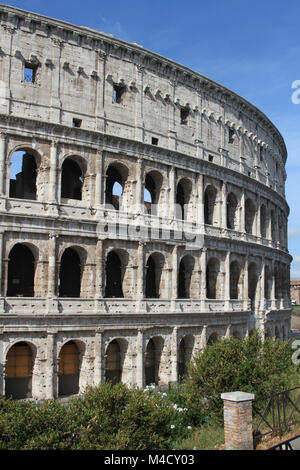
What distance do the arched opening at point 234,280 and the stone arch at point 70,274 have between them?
11.2 metres

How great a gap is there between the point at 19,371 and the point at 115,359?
197 inches

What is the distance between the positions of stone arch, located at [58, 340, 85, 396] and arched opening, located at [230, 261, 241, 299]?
12.2 meters

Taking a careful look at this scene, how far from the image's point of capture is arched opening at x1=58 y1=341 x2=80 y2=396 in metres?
22.8

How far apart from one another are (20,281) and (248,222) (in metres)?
17.1

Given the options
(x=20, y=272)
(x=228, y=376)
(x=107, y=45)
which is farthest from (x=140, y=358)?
(x=107, y=45)

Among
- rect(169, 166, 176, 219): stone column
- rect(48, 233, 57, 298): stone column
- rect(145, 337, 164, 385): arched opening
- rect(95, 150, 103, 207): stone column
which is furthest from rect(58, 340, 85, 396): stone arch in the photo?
rect(169, 166, 176, 219): stone column

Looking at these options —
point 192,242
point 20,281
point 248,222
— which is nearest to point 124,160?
→ point 192,242

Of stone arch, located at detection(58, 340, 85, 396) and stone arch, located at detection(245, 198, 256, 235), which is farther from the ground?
stone arch, located at detection(245, 198, 256, 235)

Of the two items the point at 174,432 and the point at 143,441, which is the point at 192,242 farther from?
the point at 143,441

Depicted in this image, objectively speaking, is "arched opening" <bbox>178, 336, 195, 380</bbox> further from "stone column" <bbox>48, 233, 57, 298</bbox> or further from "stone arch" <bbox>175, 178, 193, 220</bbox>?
"stone column" <bbox>48, 233, 57, 298</bbox>

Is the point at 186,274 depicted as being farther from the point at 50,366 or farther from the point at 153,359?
the point at 50,366

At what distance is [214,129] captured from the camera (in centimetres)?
3012

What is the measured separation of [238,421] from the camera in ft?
41.0

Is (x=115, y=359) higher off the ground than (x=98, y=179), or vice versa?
(x=98, y=179)
